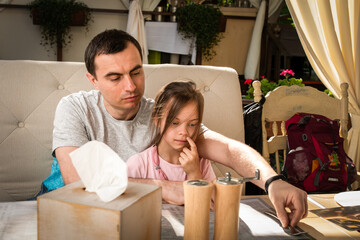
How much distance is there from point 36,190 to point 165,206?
0.86 m

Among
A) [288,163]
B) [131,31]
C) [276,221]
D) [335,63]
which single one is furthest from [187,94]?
[131,31]

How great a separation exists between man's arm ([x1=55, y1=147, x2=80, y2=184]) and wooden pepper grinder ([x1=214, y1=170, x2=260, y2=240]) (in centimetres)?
68

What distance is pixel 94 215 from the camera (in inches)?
22.0

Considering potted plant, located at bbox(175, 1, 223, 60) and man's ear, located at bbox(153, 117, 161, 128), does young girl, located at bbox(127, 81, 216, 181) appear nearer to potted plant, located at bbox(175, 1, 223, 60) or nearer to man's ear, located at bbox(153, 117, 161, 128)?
man's ear, located at bbox(153, 117, 161, 128)

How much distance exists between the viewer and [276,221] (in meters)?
0.90

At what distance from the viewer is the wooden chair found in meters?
1.84

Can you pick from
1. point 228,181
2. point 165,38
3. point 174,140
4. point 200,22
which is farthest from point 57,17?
point 228,181

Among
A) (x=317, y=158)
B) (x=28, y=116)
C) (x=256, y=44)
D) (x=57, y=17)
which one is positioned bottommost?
(x=317, y=158)

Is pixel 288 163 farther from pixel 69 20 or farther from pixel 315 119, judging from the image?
pixel 69 20

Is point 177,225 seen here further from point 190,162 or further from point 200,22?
point 200,22

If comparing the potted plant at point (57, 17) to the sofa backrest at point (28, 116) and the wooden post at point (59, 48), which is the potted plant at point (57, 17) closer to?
the wooden post at point (59, 48)

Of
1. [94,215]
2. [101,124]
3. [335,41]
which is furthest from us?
[335,41]

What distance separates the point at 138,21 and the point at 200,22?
91 centimetres

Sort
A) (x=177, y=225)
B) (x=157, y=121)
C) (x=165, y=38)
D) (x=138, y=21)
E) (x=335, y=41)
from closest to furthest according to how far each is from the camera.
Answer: (x=177, y=225) → (x=157, y=121) → (x=335, y=41) → (x=138, y=21) → (x=165, y=38)
